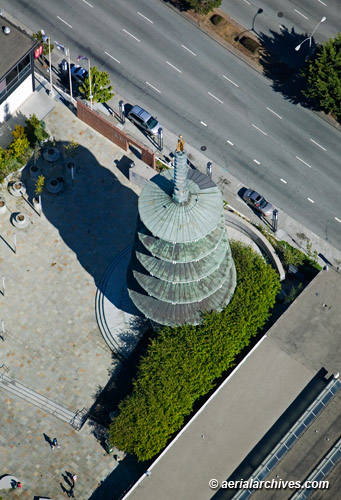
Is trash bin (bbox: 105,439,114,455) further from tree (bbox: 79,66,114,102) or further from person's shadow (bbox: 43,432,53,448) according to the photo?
tree (bbox: 79,66,114,102)

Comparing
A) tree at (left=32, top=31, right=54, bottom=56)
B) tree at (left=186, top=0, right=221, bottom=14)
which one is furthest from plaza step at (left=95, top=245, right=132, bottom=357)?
tree at (left=186, top=0, right=221, bottom=14)

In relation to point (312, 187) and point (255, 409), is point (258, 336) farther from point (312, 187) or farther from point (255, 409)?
point (312, 187)

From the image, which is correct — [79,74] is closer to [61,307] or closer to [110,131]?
[110,131]

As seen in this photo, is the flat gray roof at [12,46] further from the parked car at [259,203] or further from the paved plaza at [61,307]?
the parked car at [259,203]

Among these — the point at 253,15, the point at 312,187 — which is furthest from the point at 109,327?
the point at 253,15

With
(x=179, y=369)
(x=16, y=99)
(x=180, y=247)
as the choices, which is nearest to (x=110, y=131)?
(x=16, y=99)

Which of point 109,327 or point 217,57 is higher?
point 217,57
